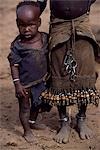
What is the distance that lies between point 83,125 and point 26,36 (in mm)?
1027

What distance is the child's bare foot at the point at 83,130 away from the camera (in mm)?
4445

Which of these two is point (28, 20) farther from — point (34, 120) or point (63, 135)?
point (63, 135)

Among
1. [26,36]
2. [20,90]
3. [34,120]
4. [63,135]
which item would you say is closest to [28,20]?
[26,36]

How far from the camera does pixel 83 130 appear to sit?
4.48m

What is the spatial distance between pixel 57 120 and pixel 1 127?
558mm

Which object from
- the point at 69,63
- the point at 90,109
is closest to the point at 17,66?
the point at 69,63

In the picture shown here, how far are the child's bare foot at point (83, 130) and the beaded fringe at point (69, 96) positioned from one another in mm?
327

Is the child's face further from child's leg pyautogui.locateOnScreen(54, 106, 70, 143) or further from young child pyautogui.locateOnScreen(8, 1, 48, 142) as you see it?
child's leg pyautogui.locateOnScreen(54, 106, 70, 143)

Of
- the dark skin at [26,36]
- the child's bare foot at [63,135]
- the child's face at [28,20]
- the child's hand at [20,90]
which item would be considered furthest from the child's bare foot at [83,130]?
the child's face at [28,20]

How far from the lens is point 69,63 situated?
13.5 feet

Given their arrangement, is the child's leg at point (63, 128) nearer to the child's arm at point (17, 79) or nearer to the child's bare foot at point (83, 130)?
the child's bare foot at point (83, 130)

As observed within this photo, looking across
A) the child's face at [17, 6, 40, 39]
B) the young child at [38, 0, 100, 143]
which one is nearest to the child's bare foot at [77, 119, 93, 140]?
the young child at [38, 0, 100, 143]

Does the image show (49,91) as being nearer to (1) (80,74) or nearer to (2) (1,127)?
(1) (80,74)

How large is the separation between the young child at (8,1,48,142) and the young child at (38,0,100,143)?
0.29 feet
